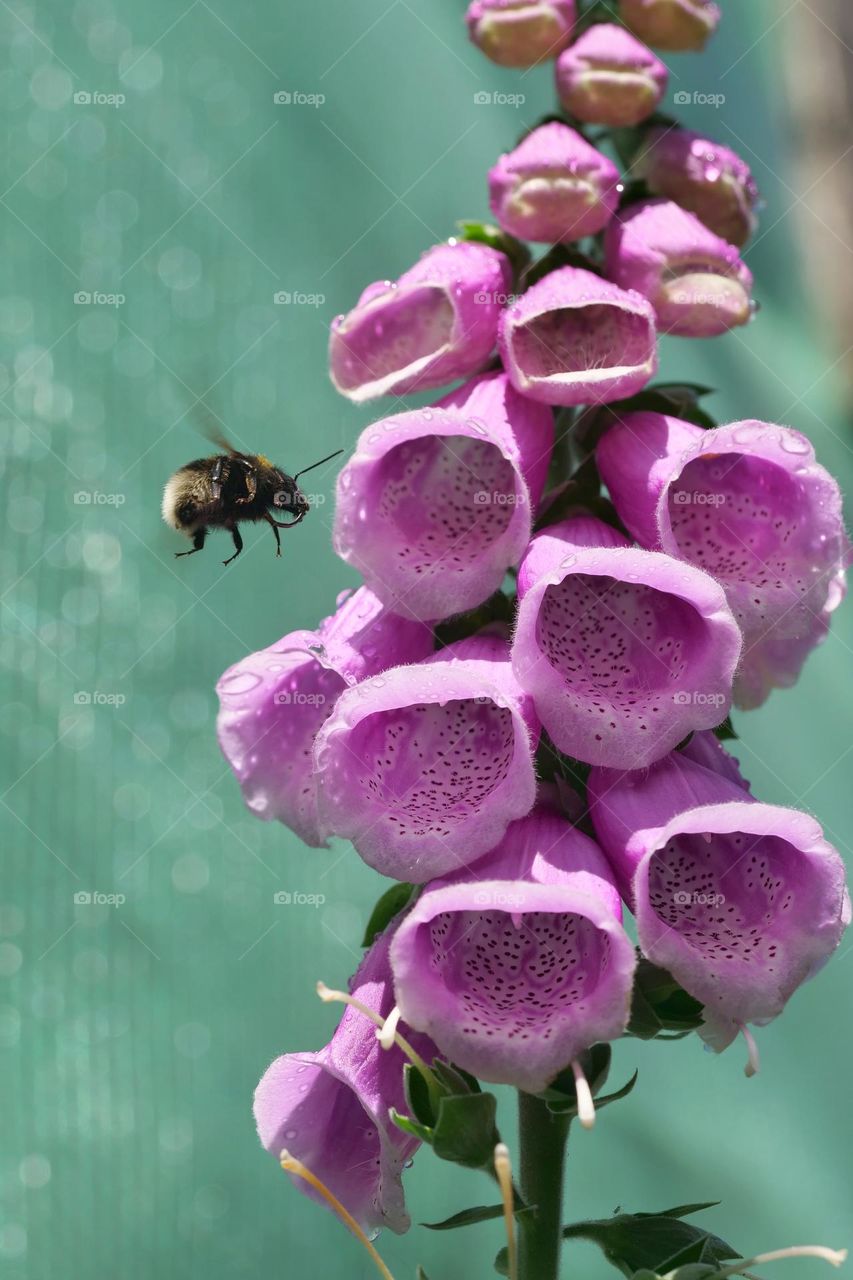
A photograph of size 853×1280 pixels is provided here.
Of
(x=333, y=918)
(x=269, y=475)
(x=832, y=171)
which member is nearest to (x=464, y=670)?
(x=269, y=475)

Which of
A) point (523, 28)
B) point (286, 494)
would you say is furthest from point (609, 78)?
point (286, 494)

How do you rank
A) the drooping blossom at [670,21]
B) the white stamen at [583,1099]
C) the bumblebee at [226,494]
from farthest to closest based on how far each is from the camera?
the bumblebee at [226,494] < the drooping blossom at [670,21] < the white stamen at [583,1099]

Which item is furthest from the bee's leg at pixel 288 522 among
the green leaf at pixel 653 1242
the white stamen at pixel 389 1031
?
the green leaf at pixel 653 1242

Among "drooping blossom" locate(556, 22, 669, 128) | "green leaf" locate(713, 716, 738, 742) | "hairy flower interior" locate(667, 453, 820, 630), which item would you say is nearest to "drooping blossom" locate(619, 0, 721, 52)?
"drooping blossom" locate(556, 22, 669, 128)

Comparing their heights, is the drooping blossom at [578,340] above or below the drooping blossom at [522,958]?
above

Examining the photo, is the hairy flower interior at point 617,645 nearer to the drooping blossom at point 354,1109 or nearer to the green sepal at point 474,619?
the green sepal at point 474,619

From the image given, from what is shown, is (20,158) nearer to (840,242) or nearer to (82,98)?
(82,98)
